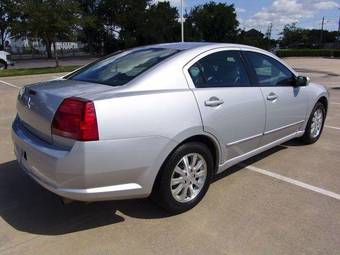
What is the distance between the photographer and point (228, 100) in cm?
382

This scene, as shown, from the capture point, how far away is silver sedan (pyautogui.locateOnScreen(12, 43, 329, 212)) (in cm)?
297

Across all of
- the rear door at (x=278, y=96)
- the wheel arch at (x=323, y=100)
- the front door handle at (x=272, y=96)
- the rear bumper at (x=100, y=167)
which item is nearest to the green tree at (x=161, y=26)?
the wheel arch at (x=323, y=100)

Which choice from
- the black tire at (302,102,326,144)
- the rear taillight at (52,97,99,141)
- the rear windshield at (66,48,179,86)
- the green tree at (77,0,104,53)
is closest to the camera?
the rear taillight at (52,97,99,141)

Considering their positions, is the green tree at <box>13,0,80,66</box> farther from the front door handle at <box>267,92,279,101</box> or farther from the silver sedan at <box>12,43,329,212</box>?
the front door handle at <box>267,92,279,101</box>

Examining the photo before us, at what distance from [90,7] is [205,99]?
191ft

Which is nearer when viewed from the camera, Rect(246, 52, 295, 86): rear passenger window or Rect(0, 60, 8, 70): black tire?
Rect(246, 52, 295, 86): rear passenger window

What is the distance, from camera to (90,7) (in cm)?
5766

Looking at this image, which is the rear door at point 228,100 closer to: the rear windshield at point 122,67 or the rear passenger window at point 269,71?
the rear passenger window at point 269,71

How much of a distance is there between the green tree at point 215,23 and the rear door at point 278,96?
53.0 m

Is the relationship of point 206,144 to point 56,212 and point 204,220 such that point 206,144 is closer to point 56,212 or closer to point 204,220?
point 204,220

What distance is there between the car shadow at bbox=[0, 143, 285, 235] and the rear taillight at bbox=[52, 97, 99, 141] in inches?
35.5

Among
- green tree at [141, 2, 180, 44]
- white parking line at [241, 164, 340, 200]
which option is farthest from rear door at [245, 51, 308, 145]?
green tree at [141, 2, 180, 44]

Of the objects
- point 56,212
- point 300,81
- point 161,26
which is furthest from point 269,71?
point 161,26

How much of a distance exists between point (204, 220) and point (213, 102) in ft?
3.59
